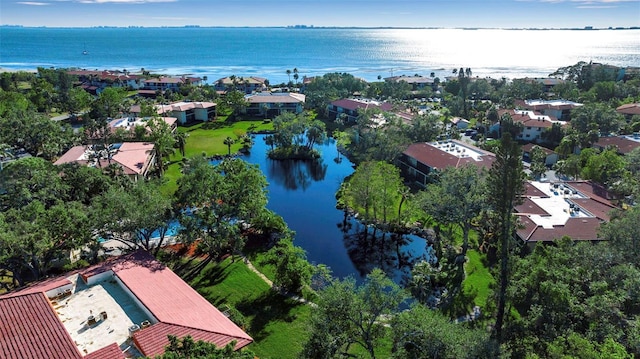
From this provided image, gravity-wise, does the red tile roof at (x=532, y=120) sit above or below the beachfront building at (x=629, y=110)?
below

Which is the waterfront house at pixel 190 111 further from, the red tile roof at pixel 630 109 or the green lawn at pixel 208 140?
the red tile roof at pixel 630 109

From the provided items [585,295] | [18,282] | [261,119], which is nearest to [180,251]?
[18,282]

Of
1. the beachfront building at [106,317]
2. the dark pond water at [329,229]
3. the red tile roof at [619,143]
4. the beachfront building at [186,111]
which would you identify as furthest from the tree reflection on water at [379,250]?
the beachfront building at [186,111]

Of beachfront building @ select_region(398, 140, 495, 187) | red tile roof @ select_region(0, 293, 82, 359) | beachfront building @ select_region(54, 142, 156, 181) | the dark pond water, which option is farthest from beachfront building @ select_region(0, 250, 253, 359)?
beachfront building @ select_region(398, 140, 495, 187)

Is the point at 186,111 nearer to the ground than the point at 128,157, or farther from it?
farther from it

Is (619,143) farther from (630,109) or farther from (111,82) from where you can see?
(111,82)

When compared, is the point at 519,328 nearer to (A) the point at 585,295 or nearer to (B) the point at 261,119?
(A) the point at 585,295

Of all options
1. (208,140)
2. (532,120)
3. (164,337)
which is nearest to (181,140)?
(208,140)

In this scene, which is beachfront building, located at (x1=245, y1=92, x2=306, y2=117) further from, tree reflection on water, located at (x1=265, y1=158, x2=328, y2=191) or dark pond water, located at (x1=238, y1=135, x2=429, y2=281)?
dark pond water, located at (x1=238, y1=135, x2=429, y2=281)
